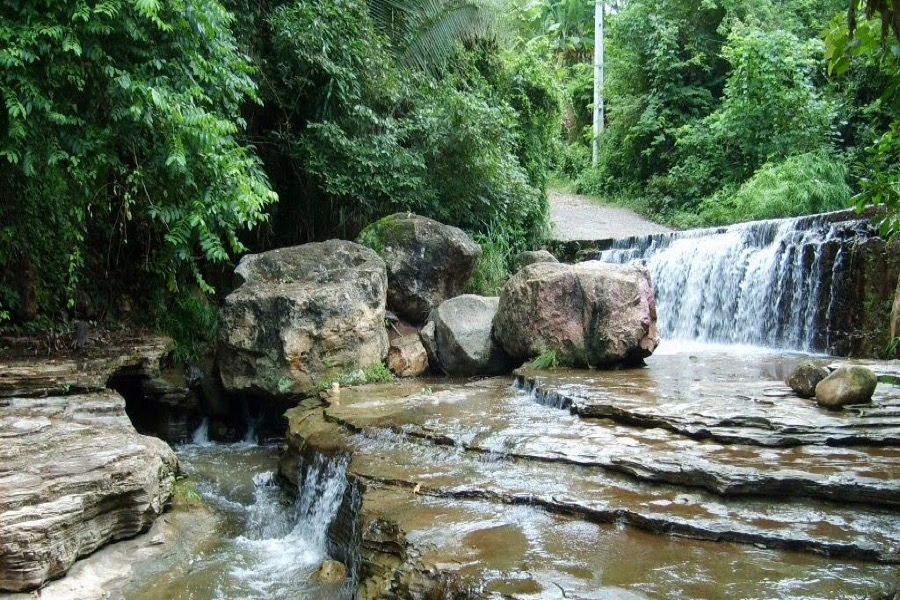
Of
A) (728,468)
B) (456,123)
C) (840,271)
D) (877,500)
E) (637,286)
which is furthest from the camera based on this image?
(456,123)

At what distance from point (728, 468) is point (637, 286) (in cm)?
453

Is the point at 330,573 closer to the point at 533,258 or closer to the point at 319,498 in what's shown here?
the point at 319,498

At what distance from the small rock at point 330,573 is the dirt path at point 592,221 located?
10.9 m

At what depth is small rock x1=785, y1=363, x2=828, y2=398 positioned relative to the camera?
6.46 metres

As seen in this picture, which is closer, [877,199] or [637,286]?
[877,199]

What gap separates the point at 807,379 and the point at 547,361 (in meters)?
3.09

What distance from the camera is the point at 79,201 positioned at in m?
7.80

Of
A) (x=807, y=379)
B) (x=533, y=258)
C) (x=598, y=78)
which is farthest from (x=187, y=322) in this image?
(x=598, y=78)

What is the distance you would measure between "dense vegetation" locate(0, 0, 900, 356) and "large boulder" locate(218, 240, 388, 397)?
33.1 inches

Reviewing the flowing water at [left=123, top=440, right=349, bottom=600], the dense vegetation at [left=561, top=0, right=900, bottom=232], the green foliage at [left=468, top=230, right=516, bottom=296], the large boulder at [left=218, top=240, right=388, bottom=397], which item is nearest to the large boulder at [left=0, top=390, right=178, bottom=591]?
the flowing water at [left=123, top=440, right=349, bottom=600]

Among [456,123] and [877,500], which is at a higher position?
[456,123]

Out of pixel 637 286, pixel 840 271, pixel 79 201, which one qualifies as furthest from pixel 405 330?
pixel 840 271

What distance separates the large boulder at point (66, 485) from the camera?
4.27 metres

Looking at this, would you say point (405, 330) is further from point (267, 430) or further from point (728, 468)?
point (728, 468)
